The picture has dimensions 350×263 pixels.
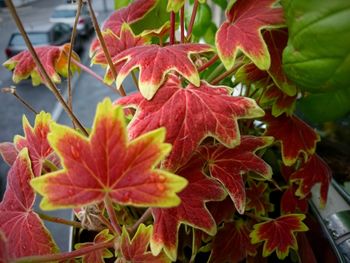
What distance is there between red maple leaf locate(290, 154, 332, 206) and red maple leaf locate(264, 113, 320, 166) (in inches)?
1.2

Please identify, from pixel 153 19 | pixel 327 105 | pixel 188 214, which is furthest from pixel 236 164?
pixel 153 19

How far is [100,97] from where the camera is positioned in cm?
89

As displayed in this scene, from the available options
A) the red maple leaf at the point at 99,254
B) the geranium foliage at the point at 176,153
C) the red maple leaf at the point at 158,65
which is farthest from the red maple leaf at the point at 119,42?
the red maple leaf at the point at 99,254

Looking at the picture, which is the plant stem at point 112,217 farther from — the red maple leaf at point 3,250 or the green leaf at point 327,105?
the green leaf at point 327,105

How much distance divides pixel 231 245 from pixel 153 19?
346mm

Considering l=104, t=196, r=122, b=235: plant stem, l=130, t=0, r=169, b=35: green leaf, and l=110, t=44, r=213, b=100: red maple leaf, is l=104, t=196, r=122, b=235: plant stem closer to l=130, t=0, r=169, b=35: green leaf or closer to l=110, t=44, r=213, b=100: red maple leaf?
l=110, t=44, r=213, b=100: red maple leaf

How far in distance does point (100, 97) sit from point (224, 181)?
62cm

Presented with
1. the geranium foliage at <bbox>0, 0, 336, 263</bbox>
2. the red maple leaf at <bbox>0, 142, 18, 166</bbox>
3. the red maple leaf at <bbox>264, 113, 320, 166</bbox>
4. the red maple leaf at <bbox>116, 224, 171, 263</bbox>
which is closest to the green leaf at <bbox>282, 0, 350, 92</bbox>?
the geranium foliage at <bbox>0, 0, 336, 263</bbox>

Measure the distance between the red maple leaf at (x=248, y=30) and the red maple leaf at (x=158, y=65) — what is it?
2 cm

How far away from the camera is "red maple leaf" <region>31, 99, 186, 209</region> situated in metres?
0.21

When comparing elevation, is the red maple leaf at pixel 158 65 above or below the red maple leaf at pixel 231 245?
above

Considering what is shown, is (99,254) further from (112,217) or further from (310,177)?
(310,177)

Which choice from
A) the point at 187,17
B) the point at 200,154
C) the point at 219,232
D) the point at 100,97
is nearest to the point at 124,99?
the point at 200,154

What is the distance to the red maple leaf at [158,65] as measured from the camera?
0.31 m
